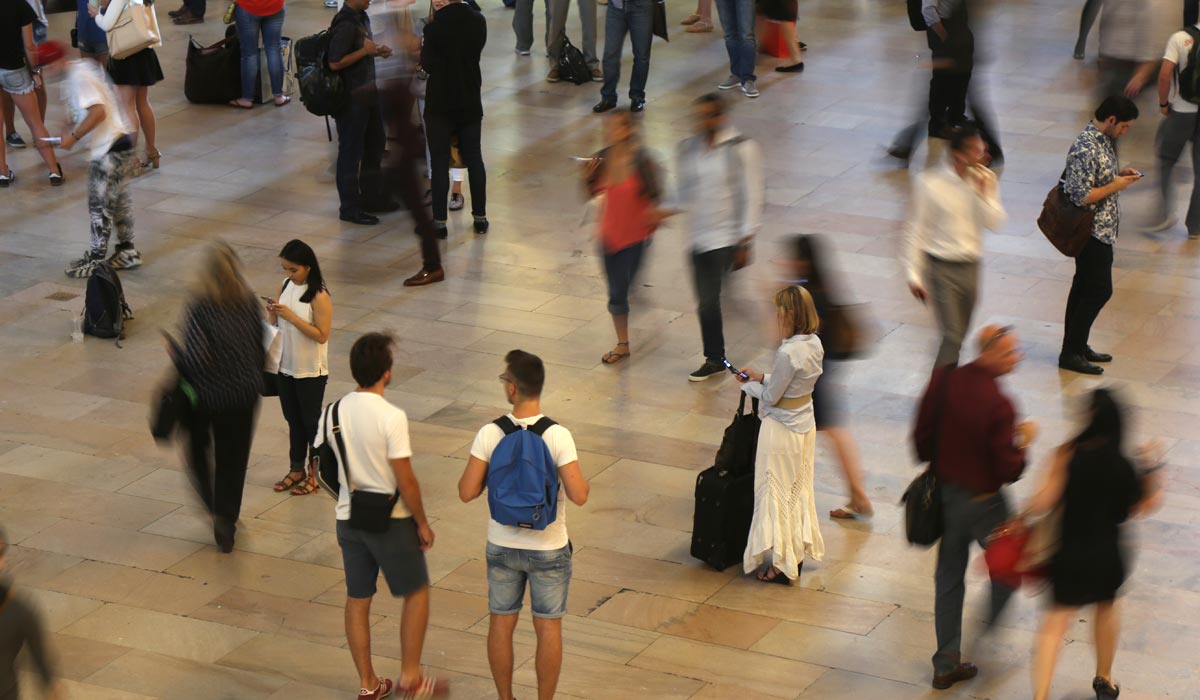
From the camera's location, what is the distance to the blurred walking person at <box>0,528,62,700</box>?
589 centimetres

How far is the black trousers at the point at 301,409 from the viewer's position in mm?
8492

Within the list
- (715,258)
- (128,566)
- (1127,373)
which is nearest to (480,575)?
(128,566)

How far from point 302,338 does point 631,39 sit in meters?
8.18

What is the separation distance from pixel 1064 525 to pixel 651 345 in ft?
15.8

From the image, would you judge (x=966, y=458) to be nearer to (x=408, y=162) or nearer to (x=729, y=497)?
(x=729, y=497)

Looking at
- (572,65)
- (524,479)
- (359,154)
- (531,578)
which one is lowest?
(572,65)

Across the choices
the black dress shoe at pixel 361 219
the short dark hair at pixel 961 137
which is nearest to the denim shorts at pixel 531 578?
the short dark hair at pixel 961 137

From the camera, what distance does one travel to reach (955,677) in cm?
697

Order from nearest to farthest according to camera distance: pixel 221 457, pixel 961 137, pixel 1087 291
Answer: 1. pixel 221 457
2. pixel 961 137
3. pixel 1087 291

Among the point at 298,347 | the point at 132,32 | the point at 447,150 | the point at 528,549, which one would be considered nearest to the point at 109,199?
the point at 132,32

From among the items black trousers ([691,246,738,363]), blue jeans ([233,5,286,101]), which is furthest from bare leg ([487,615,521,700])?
blue jeans ([233,5,286,101])

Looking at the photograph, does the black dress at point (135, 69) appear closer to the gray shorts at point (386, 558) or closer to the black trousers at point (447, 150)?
the black trousers at point (447, 150)

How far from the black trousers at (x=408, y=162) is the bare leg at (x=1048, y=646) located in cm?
637

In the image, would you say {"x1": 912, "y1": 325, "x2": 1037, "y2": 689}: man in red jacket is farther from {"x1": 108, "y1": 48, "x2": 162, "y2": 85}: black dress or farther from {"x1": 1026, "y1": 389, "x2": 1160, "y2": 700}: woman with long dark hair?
{"x1": 108, "y1": 48, "x2": 162, "y2": 85}: black dress
